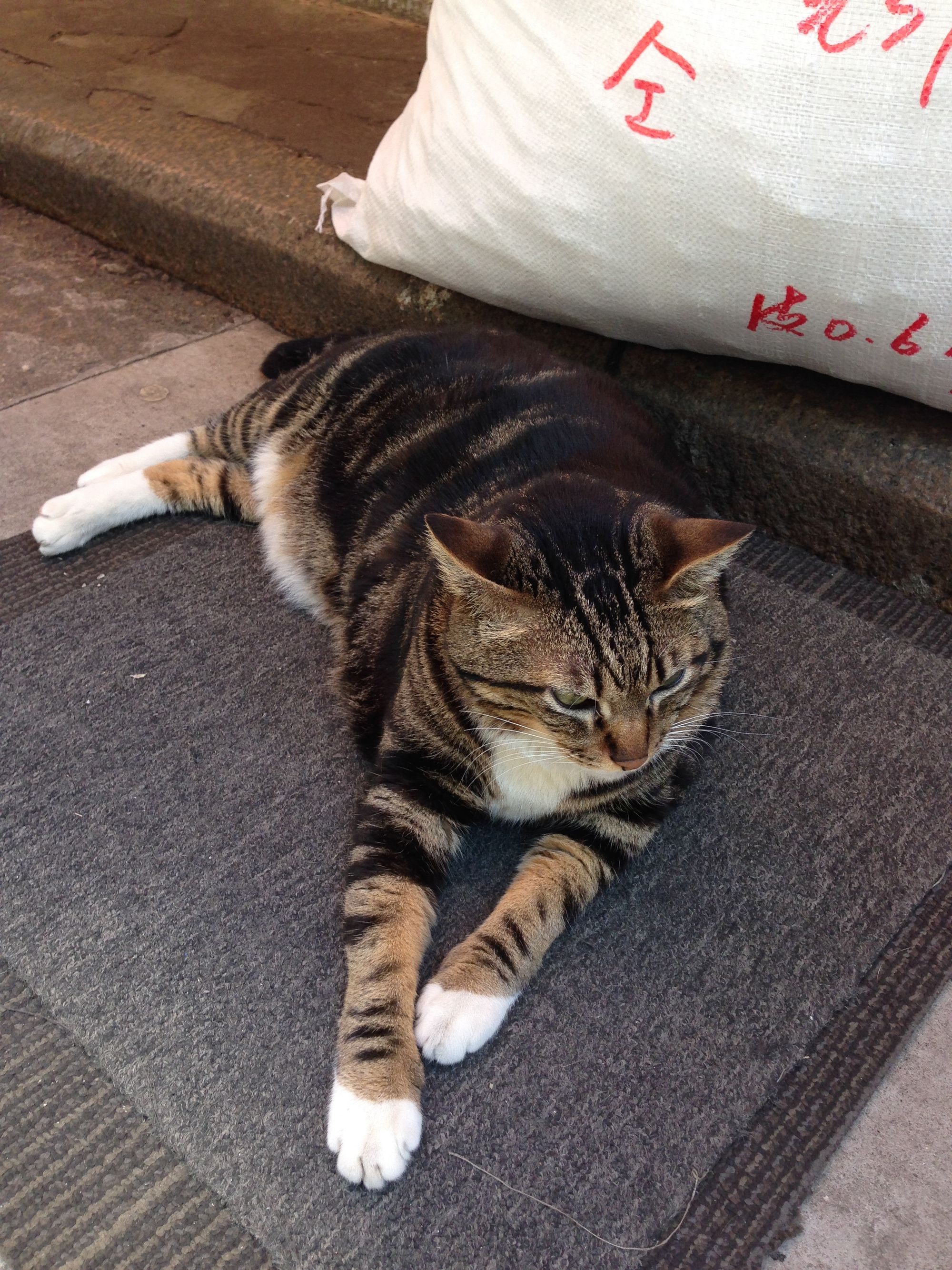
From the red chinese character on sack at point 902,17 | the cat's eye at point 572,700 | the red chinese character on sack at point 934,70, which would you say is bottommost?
the cat's eye at point 572,700

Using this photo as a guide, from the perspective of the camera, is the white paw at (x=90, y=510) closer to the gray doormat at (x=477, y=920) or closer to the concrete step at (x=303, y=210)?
the gray doormat at (x=477, y=920)

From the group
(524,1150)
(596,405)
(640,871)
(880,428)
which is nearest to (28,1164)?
(524,1150)

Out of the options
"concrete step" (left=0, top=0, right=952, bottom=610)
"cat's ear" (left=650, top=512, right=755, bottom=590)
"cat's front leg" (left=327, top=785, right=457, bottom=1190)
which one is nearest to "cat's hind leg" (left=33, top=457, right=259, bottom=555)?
"concrete step" (left=0, top=0, right=952, bottom=610)

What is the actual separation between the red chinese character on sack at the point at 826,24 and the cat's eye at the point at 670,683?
38.1 inches

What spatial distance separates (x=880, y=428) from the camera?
1.94 meters

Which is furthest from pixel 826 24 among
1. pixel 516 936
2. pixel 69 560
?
pixel 69 560

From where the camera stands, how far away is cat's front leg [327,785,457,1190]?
1182 millimetres

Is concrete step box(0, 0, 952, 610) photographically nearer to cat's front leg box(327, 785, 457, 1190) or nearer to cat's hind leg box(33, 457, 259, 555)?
cat's hind leg box(33, 457, 259, 555)

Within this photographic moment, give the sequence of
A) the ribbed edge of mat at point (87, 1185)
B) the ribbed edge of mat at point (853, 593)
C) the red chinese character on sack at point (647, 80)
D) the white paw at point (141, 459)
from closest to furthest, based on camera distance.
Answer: the ribbed edge of mat at point (87, 1185) < the red chinese character on sack at point (647, 80) < the ribbed edge of mat at point (853, 593) < the white paw at point (141, 459)

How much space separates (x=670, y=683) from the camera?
1335mm

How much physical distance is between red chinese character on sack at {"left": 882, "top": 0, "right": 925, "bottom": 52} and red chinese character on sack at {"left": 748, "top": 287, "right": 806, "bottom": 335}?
365mm

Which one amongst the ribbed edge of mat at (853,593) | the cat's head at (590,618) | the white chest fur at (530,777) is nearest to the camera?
the cat's head at (590,618)

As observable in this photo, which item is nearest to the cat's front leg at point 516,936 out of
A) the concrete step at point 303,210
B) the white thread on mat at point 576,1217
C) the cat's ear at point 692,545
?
the white thread on mat at point 576,1217

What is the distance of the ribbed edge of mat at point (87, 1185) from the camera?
3.69 feet
